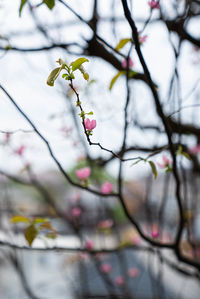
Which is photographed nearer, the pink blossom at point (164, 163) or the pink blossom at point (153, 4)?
the pink blossom at point (153, 4)

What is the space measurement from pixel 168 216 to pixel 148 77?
2155mm

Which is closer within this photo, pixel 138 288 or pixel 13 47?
pixel 13 47

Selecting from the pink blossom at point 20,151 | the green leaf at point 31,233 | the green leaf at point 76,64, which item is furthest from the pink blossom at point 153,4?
the pink blossom at point 20,151

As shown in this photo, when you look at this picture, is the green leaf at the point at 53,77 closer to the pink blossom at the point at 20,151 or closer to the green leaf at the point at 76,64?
the green leaf at the point at 76,64

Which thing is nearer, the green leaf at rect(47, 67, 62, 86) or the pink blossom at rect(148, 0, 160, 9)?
the green leaf at rect(47, 67, 62, 86)

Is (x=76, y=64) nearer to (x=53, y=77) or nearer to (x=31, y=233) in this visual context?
(x=53, y=77)

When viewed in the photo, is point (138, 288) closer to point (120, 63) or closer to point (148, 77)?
point (120, 63)

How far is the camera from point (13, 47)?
64 centimetres

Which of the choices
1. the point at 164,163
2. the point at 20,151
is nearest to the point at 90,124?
the point at 164,163

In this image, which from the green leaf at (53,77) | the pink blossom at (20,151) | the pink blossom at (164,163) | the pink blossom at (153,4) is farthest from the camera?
the pink blossom at (20,151)

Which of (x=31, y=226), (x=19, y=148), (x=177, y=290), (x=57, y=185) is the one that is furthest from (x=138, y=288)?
(x=57, y=185)

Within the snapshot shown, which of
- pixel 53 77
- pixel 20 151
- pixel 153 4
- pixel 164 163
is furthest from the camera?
pixel 20 151

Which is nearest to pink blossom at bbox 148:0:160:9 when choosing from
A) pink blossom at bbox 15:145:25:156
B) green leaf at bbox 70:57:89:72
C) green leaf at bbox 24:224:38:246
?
green leaf at bbox 70:57:89:72

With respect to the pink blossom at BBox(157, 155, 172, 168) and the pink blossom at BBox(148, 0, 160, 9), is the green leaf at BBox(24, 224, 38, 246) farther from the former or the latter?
the pink blossom at BBox(148, 0, 160, 9)
